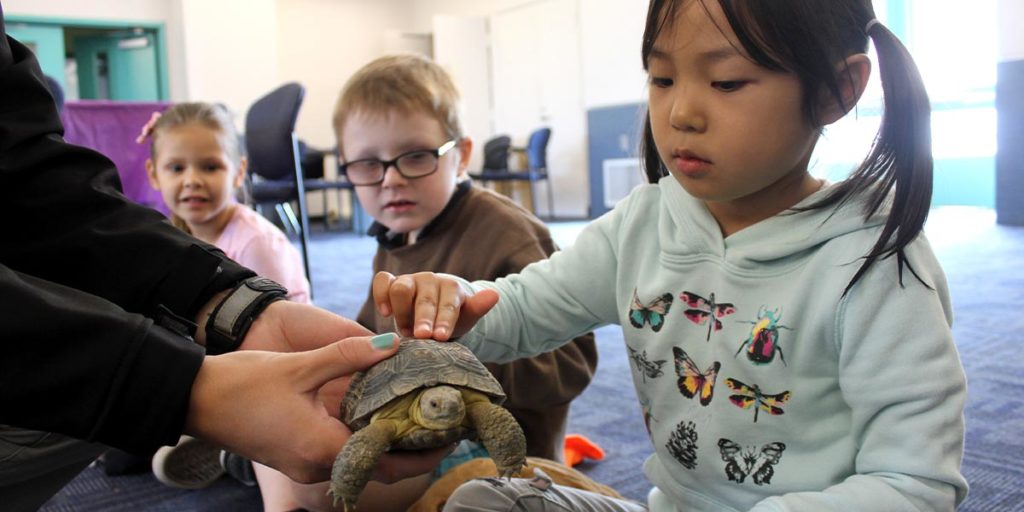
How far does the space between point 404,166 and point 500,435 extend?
3.10ft

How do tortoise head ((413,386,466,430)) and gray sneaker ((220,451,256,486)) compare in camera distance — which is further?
gray sneaker ((220,451,256,486))

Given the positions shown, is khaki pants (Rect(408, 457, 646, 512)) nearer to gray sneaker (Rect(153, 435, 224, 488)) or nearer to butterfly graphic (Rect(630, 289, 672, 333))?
butterfly graphic (Rect(630, 289, 672, 333))

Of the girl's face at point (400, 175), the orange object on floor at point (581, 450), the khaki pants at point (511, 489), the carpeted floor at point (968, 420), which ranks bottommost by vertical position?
the carpeted floor at point (968, 420)

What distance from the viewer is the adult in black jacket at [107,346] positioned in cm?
81

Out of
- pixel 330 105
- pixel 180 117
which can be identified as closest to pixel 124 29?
pixel 330 105

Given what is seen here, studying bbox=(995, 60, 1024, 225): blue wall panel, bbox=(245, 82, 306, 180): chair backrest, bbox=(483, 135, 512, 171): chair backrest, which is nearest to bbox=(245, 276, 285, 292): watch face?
bbox=(245, 82, 306, 180): chair backrest

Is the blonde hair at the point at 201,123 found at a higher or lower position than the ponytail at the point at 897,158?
higher

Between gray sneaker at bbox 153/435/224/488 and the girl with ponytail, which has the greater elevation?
the girl with ponytail

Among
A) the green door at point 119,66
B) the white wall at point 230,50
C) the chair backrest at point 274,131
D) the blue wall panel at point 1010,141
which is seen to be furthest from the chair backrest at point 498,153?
the chair backrest at point 274,131

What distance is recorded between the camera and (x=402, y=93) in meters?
1.71

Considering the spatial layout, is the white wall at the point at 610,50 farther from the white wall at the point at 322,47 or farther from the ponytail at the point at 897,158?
the ponytail at the point at 897,158

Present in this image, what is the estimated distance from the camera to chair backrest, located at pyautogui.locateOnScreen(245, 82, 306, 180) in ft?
11.6

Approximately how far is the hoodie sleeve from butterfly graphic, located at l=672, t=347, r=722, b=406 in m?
0.16

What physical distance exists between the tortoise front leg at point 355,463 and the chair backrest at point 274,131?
9.42 feet
